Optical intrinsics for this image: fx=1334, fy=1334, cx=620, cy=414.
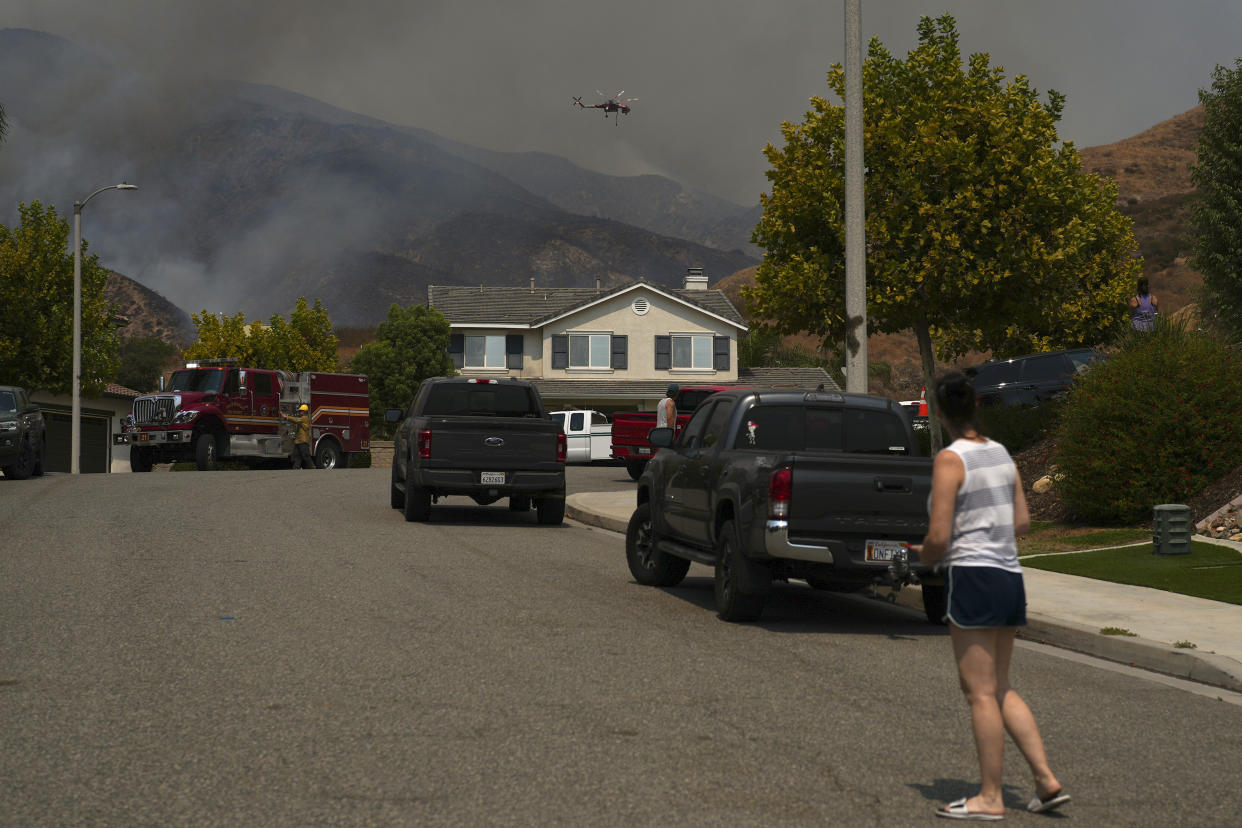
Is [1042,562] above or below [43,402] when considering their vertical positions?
below

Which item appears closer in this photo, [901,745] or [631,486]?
[901,745]

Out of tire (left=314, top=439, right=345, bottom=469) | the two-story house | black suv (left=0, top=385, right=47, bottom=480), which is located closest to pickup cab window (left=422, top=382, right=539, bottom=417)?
black suv (left=0, top=385, right=47, bottom=480)

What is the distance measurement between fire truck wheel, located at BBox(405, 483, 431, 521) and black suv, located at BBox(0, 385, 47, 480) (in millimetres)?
11412

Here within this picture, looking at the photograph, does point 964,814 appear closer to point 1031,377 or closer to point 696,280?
point 1031,377

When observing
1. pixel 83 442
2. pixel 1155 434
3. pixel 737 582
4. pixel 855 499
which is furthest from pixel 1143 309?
pixel 83 442

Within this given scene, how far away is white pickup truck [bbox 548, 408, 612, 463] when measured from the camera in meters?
43.2

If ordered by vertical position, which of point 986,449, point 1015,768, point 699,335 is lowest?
point 1015,768

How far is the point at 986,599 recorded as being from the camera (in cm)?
542

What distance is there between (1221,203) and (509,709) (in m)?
35.7

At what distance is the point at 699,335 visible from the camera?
212ft

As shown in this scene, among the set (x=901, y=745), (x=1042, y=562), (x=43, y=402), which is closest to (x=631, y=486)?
(x=1042, y=562)

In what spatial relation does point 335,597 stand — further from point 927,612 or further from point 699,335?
point 699,335

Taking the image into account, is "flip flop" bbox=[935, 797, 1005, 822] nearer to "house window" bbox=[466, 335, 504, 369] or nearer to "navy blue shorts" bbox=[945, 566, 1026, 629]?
"navy blue shorts" bbox=[945, 566, 1026, 629]

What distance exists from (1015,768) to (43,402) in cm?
5345
